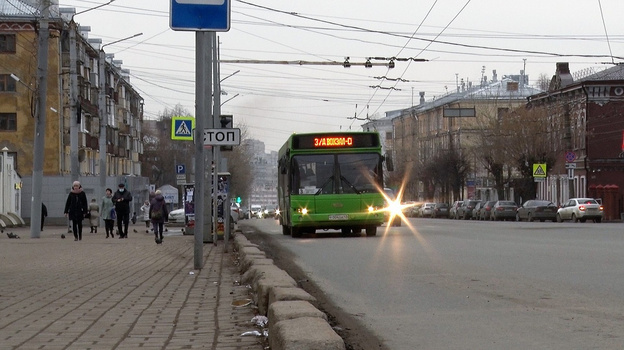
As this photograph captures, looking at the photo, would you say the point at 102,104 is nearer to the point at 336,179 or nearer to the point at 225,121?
the point at 225,121

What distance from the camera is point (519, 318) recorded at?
9.20 m

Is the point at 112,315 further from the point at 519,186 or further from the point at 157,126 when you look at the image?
the point at 157,126

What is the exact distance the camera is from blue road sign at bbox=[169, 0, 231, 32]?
49.5ft

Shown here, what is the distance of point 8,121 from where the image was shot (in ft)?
229

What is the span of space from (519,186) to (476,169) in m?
11.1

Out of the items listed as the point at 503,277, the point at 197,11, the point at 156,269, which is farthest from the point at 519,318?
the point at 156,269

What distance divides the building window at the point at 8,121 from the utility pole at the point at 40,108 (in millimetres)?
37513

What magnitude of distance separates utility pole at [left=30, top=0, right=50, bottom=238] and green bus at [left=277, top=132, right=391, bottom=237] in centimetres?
733

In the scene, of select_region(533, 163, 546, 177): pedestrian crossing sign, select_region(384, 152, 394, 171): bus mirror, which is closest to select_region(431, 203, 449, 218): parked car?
select_region(533, 163, 546, 177): pedestrian crossing sign

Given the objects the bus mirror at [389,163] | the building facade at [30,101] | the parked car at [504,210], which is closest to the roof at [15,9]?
the building facade at [30,101]

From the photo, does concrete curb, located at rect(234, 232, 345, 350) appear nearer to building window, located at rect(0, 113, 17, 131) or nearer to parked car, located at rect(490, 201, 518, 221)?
parked car, located at rect(490, 201, 518, 221)

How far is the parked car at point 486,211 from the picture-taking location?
70.8 meters

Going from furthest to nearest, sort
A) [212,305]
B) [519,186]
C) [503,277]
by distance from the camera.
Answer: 1. [519,186]
2. [503,277]
3. [212,305]

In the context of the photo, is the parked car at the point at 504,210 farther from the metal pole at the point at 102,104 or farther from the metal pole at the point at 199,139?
the metal pole at the point at 199,139
